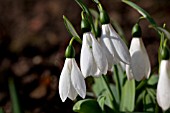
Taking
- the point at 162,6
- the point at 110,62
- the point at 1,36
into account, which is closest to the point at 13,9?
the point at 1,36

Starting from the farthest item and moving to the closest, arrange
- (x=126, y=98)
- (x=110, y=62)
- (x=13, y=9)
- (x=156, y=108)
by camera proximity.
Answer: (x=13, y=9) < (x=126, y=98) < (x=156, y=108) < (x=110, y=62)

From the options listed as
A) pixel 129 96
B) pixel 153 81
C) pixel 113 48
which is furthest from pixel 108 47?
pixel 153 81

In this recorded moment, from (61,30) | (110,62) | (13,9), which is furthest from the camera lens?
(13,9)

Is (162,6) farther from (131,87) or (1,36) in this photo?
(131,87)

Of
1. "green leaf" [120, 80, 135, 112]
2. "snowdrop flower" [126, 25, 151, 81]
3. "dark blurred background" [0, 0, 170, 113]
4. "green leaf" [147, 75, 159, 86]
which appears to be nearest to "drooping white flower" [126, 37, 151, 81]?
"snowdrop flower" [126, 25, 151, 81]

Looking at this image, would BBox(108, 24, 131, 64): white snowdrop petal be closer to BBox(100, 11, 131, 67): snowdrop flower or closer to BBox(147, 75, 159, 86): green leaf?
BBox(100, 11, 131, 67): snowdrop flower

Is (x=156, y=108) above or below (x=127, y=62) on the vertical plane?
below

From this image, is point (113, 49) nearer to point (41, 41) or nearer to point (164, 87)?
point (164, 87)
